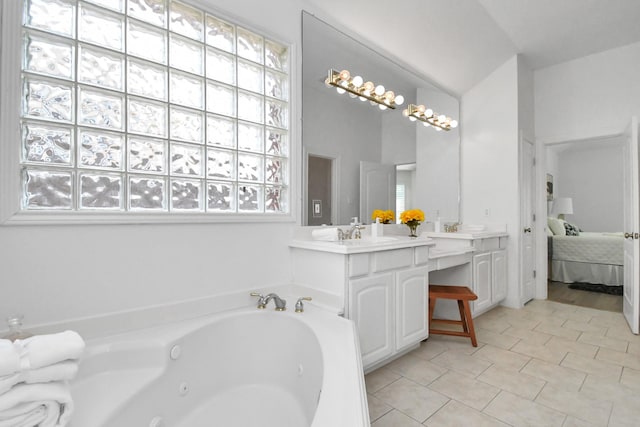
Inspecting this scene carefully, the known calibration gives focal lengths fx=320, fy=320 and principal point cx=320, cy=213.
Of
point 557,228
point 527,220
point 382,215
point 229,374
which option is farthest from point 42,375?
point 557,228

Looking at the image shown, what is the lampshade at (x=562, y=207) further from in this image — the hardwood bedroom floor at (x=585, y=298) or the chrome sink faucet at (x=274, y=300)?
the chrome sink faucet at (x=274, y=300)

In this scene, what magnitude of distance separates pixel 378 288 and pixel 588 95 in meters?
3.75

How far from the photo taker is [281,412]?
1510mm

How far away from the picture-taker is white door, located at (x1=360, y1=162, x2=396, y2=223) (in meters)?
2.69

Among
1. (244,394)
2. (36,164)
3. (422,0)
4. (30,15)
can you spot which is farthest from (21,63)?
(422,0)

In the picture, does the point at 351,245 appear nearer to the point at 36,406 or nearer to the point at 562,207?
the point at 36,406

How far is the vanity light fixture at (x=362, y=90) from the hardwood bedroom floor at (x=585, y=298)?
325cm

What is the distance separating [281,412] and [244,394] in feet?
0.81

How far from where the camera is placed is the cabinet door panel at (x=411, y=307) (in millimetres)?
2160

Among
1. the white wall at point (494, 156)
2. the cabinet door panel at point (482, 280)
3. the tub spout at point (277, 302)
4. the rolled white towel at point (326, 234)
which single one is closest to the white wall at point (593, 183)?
the white wall at point (494, 156)

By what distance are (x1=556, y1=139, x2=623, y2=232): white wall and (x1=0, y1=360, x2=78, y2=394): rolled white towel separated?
26.6 feet

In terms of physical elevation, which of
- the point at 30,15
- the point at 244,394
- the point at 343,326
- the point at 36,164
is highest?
the point at 30,15

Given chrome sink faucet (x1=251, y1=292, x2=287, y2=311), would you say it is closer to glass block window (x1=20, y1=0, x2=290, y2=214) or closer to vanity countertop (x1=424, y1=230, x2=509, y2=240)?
glass block window (x1=20, y1=0, x2=290, y2=214)

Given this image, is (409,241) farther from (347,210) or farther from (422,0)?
(422,0)
